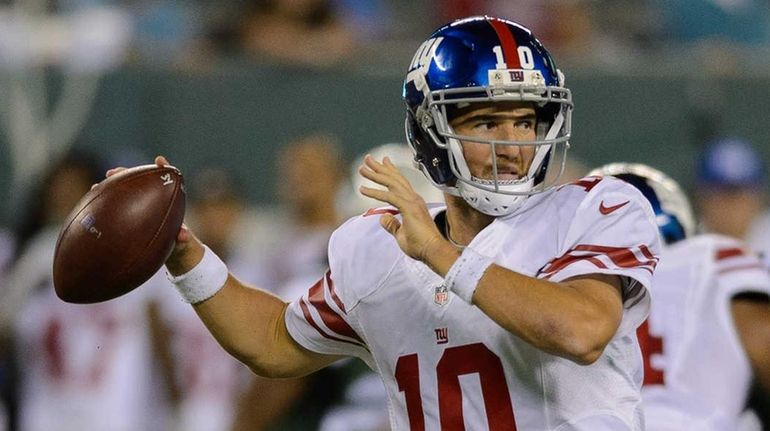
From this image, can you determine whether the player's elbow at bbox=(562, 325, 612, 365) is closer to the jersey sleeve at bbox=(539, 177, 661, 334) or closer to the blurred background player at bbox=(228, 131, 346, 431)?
the jersey sleeve at bbox=(539, 177, 661, 334)

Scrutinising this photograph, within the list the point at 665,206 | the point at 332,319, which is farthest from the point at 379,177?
the point at 665,206

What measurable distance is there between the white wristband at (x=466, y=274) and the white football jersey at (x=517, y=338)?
0.66 ft


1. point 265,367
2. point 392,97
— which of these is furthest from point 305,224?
point 265,367

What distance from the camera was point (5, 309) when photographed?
7.54 metres

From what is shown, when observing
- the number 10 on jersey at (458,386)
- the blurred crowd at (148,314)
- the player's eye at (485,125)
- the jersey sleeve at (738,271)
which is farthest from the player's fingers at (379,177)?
the blurred crowd at (148,314)

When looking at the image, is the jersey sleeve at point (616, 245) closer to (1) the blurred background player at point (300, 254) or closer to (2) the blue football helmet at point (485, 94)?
(2) the blue football helmet at point (485, 94)

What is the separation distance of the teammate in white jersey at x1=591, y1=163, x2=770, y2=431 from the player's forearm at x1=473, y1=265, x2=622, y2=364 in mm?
1460

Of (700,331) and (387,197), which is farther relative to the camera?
(700,331)

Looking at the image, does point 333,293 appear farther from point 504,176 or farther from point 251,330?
point 504,176

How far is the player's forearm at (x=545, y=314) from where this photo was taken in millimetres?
3213

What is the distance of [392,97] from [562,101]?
466cm

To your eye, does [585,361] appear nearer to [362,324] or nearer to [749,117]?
[362,324]

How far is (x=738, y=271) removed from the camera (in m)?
4.80

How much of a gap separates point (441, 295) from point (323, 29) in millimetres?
4868
